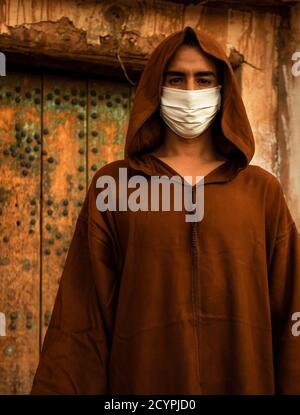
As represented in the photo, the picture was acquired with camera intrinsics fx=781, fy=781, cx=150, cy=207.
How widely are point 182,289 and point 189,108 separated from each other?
57 cm

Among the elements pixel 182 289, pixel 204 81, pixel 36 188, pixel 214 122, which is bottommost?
pixel 182 289

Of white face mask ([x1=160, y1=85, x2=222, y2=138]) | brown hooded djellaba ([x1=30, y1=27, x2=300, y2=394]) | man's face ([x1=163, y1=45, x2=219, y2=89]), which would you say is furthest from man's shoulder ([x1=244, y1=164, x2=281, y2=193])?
man's face ([x1=163, y1=45, x2=219, y2=89])

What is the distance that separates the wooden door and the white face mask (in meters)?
0.94

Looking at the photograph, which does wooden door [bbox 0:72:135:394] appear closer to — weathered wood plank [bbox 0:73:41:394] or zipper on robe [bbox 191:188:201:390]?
weathered wood plank [bbox 0:73:41:394]

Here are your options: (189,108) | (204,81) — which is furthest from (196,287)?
(204,81)

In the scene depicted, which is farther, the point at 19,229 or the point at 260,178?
the point at 19,229

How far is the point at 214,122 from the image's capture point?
2.61 metres

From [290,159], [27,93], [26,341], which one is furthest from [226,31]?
[26,341]

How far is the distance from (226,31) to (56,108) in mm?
836

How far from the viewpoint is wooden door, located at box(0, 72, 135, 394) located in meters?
3.30

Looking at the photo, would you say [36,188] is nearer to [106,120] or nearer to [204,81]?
[106,120]

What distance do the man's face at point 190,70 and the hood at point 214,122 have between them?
0.09 ft

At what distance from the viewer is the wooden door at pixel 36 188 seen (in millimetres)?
3297

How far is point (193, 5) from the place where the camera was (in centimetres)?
346
